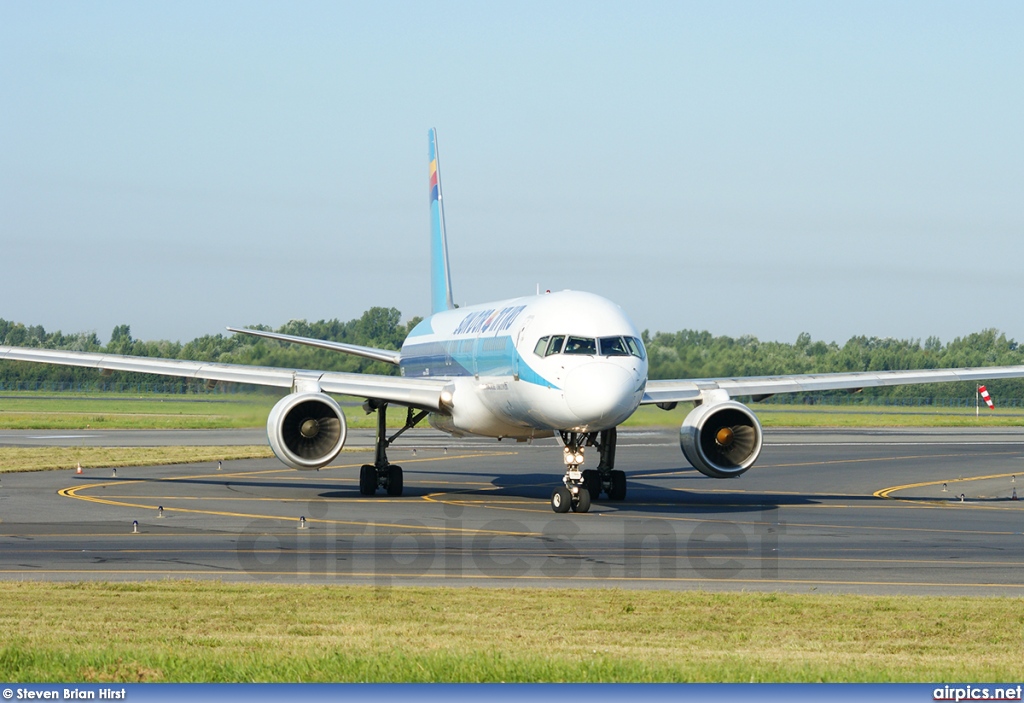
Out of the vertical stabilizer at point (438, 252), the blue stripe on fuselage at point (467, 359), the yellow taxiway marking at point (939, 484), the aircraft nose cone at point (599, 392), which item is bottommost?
the yellow taxiway marking at point (939, 484)

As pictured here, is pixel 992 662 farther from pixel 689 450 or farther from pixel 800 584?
pixel 689 450

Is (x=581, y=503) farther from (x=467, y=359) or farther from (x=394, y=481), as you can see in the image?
(x=394, y=481)

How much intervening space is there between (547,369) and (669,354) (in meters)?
6.73

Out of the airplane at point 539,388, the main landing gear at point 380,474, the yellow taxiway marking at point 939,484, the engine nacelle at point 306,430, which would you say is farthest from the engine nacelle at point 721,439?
the engine nacelle at point 306,430

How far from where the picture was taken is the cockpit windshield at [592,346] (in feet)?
91.5

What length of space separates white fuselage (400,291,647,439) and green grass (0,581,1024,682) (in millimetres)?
10567

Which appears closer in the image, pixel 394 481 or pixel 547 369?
pixel 547 369

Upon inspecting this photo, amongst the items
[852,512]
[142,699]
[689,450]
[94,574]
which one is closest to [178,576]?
[94,574]

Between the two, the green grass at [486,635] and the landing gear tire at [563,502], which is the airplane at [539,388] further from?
the green grass at [486,635]

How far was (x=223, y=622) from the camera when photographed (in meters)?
14.3

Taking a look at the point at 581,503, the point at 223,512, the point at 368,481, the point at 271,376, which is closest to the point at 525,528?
the point at 581,503

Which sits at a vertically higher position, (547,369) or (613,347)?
(613,347)

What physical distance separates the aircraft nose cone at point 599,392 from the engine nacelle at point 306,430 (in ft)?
18.9

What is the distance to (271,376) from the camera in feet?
109
